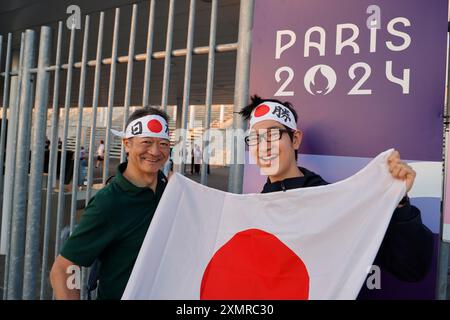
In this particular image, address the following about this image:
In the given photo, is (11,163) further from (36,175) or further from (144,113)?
(144,113)

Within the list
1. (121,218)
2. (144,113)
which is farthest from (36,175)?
(121,218)

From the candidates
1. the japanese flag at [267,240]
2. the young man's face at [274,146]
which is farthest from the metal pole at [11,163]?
the young man's face at [274,146]

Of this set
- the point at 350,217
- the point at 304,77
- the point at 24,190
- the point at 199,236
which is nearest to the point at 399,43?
the point at 304,77

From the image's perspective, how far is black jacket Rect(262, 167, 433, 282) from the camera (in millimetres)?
1571

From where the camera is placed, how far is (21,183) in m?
3.51

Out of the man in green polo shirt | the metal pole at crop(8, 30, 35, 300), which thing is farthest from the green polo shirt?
the metal pole at crop(8, 30, 35, 300)

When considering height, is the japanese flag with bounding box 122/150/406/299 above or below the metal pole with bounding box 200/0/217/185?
below

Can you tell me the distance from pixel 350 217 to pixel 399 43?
993 mm

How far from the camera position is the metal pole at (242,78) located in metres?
2.34

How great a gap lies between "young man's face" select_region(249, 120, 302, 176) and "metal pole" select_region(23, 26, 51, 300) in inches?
89.8

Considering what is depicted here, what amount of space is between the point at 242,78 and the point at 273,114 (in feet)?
1.86

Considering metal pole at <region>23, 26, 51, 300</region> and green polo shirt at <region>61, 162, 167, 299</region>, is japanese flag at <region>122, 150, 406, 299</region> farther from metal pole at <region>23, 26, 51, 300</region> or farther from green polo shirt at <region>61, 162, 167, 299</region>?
metal pole at <region>23, 26, 51, 300</region>
